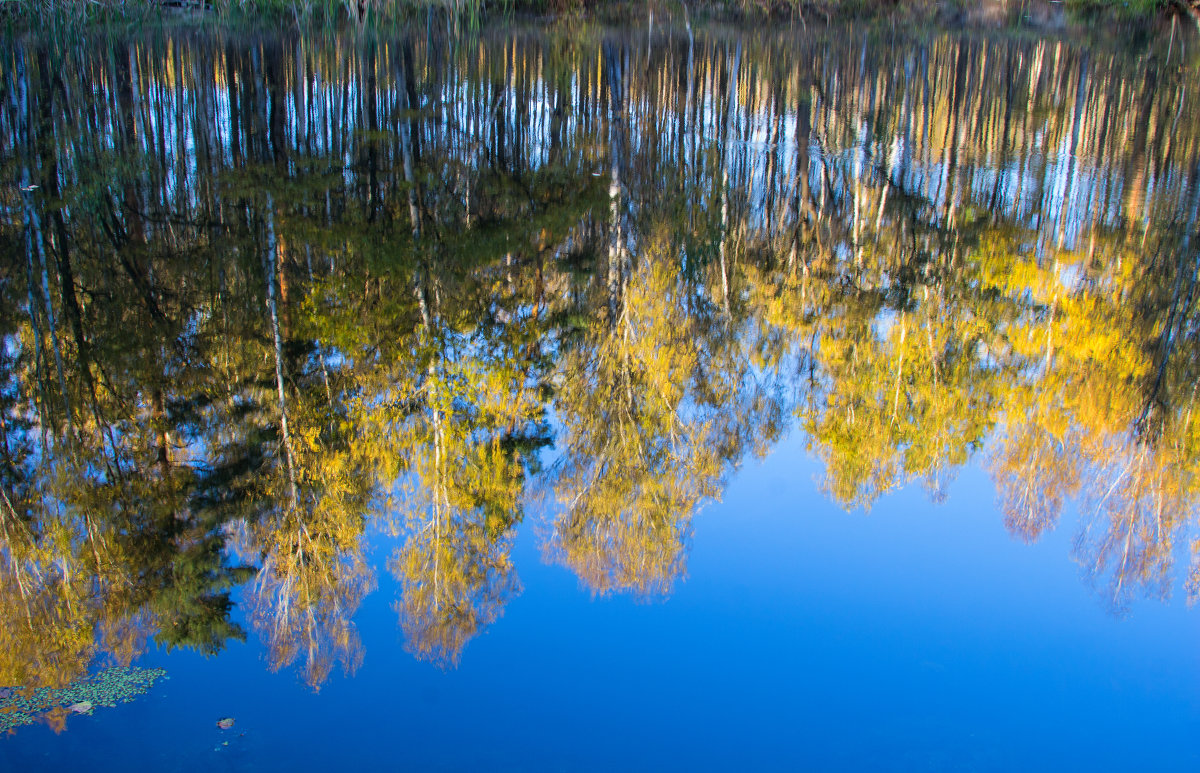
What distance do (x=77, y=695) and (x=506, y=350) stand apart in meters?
3.43

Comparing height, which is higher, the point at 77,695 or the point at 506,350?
the point at 506,350

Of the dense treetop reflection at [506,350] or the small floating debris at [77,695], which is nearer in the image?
the small floating debris at [77,695]

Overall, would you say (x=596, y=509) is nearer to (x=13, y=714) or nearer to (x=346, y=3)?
(x=13, y=714)

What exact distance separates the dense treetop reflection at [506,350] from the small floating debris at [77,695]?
0.10m

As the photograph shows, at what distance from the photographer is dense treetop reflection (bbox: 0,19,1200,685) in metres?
4.51

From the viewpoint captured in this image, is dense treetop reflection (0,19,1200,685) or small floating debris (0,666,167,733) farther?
dense treetop reflection (0,19,1200,685)

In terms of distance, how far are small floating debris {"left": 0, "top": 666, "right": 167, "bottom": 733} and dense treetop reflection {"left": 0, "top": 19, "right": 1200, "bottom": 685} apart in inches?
4.0

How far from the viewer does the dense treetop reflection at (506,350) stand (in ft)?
14.8

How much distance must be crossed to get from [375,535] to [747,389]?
3.00 meters

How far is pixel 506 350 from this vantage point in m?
6.30

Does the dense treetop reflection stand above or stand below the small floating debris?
above

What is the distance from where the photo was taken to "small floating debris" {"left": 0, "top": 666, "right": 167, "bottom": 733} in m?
3.51

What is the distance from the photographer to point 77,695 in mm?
3598

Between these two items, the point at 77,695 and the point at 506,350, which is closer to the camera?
the point at 77,695
